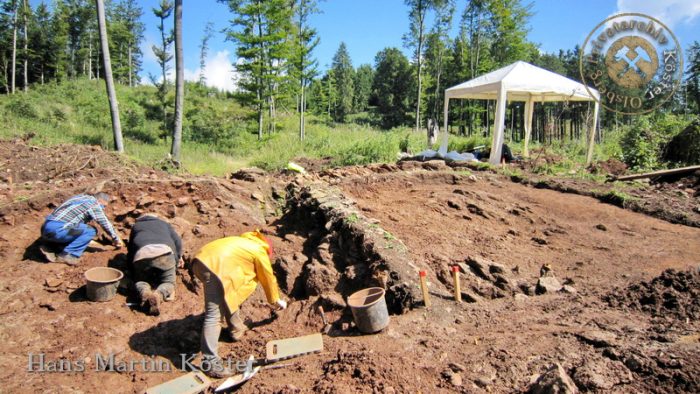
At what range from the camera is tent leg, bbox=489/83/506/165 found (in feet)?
35.6

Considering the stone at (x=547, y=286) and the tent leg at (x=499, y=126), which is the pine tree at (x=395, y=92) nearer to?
the tent leg at (x=499, y=126)

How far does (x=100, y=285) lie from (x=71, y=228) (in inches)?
44.9

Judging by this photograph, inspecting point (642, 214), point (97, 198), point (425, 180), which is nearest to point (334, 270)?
point (97, 198)

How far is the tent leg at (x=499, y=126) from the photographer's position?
1084cm

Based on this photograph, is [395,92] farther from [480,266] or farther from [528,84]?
[480,266]

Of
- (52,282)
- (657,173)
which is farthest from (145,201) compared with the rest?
(657,173)

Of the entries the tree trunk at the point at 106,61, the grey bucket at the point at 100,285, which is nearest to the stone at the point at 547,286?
the grey bucket at the point at 100,285

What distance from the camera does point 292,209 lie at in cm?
673

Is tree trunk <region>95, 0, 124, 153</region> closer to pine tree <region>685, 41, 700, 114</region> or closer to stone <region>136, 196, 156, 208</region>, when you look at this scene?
stone <region>136, 196, 156, 208</region>

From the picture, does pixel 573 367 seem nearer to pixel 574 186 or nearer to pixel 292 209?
pixel 292 209

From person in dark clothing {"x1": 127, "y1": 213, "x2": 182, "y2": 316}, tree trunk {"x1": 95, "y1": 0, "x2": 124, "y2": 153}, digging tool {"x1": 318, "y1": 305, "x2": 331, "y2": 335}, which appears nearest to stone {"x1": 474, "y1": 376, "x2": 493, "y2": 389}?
digging tool {"x1": 318, "y1": 305, "x2": 331, "y2": 335}

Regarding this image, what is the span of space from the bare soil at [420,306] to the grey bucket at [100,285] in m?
0.12

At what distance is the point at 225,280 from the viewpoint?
12.0ft

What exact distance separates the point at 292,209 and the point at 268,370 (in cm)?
359
